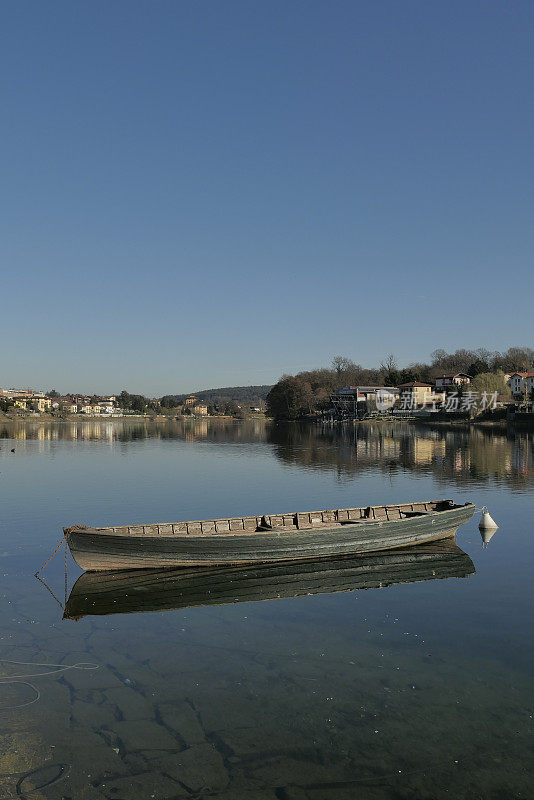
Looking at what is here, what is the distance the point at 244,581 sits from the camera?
21797 millimetres

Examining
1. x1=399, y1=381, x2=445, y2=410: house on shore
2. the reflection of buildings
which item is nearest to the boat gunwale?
the reflection of buildings

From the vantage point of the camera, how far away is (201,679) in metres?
13.5

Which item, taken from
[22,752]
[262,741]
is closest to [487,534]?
[262,741]

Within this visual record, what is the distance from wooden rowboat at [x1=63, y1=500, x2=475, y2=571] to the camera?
2206 cm

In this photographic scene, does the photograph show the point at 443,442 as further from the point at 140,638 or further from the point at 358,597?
the point at 140,638

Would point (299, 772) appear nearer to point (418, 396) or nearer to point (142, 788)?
point (142, 788)

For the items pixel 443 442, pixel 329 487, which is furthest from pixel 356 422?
pixel 329 487

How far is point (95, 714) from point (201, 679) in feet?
8.56

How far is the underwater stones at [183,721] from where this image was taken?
11.0 m

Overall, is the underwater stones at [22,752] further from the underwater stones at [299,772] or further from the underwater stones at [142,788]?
the underwater stones at [299,772]

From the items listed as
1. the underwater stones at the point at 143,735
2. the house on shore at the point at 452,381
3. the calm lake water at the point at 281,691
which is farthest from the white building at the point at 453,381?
the underwater stones at the point at 143,735

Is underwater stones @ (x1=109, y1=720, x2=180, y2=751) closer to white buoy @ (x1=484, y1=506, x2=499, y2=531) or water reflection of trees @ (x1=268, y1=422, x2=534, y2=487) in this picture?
white buoy @ (x1=484, y1=506, x2=499, y2=531)

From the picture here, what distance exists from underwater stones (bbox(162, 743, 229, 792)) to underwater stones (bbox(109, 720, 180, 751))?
418 mm

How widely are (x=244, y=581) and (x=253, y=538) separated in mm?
1855
